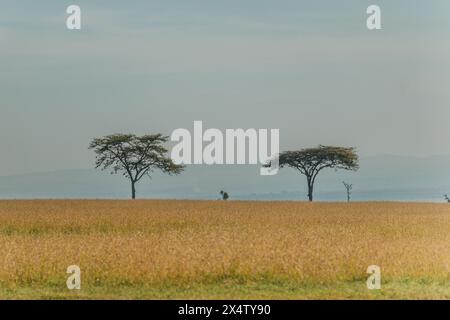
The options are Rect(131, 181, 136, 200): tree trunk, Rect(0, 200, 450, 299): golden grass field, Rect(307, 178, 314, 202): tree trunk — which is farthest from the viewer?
Rect(307, 178, 314, 202): tree trunk

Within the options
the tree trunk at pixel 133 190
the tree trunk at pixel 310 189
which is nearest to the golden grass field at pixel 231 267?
the tree trunk at pixel 133 190

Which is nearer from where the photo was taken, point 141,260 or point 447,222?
point 141,260

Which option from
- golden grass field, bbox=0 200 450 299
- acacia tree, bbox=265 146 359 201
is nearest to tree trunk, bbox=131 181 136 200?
acacia tree, bbox=265 146 359 201

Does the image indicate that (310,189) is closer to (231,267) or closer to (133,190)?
(133,190)

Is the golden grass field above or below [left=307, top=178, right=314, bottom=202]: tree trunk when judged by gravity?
below

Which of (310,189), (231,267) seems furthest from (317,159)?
(231,267)

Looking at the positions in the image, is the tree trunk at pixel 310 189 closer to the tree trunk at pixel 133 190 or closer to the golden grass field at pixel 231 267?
the tree trunk at pixel 133 190

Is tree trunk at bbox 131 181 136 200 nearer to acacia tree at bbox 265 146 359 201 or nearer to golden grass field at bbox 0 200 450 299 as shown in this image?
acacia tree at bbox 265 146 359 201

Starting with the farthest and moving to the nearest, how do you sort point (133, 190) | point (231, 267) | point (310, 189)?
point (310, 189), point (133, 190), point (231, 267)

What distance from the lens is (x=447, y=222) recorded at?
4000 cm
